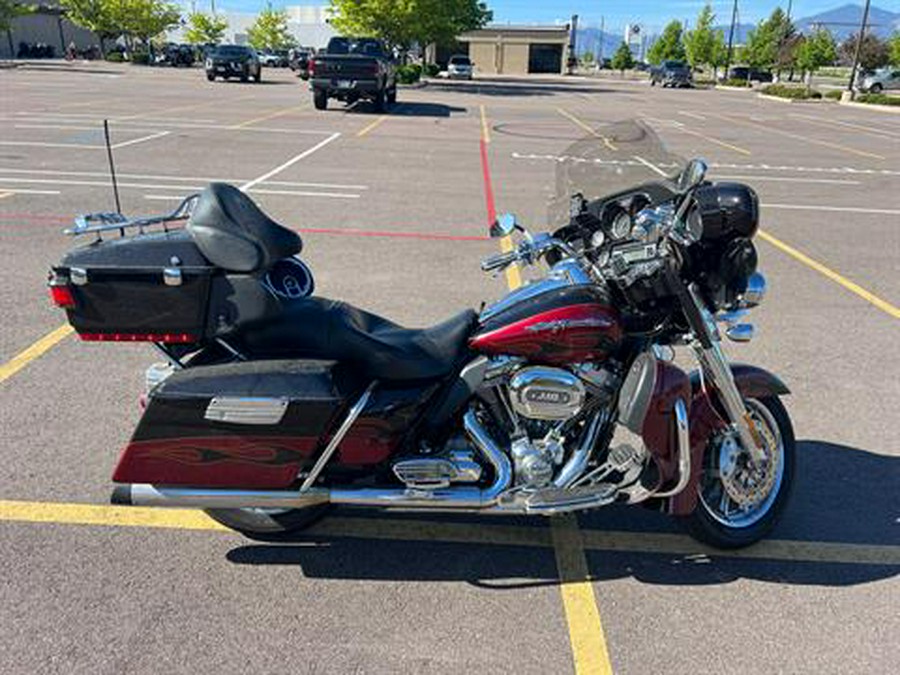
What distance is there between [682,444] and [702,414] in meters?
0.21

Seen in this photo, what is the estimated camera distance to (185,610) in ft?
8.86

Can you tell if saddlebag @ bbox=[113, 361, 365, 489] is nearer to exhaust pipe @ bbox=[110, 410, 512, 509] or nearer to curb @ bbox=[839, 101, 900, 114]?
exhaust pipe @ bbox=[110, 410, 512, 509]

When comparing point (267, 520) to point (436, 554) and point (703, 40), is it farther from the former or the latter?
point (703, 40)

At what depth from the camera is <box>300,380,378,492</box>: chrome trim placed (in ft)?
8.71

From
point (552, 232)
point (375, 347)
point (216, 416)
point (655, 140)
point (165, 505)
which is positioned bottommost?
point (165, 505)

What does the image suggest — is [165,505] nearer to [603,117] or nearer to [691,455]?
[691,455]

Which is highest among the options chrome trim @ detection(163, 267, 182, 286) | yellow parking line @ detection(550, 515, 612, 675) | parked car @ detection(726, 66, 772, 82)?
parked car @ detection(726, 66, 772, 82)

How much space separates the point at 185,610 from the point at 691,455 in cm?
200

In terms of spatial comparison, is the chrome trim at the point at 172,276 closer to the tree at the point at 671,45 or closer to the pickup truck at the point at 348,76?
the pickup truck at the point at 348,76

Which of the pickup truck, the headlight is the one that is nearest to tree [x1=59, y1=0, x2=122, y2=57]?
the pickup truck

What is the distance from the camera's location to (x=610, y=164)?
119 inches

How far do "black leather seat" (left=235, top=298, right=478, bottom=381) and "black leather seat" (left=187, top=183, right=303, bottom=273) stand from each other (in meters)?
0.23

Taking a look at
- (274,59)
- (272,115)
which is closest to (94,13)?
(274,59)

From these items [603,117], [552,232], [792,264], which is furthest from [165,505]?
[603,117]
